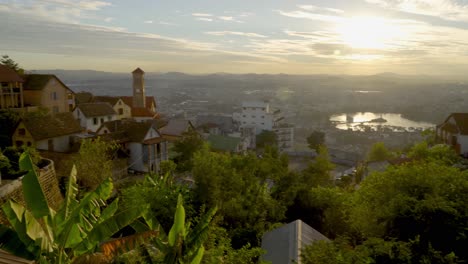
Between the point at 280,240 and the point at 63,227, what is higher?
the point at 63,227

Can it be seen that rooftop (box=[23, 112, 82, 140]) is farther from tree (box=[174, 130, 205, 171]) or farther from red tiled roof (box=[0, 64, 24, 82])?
red tiled roof (box=[0, 64, 24, 82])

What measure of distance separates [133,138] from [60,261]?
72.7 ft

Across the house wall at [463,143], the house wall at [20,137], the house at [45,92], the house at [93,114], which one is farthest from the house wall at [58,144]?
the house wall at [463,143]

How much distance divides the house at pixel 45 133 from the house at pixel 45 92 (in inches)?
441

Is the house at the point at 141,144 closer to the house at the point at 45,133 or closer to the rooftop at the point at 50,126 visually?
the rooftop at the point at 50,126

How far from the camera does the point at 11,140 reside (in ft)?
84.3

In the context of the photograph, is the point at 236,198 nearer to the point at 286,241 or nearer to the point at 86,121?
the point at 286,241

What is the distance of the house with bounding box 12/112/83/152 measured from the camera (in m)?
25.2

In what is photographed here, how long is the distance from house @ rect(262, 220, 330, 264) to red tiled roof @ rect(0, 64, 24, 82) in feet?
97.1

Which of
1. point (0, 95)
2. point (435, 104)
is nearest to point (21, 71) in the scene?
point (0, 95)

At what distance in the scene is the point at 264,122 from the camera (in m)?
78.8

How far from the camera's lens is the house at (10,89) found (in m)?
33.9

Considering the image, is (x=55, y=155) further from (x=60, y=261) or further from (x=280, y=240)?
(x=60, y=261)

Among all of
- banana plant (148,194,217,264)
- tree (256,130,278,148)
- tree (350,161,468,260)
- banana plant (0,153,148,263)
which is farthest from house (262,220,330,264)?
tree (256,130,278,148)
